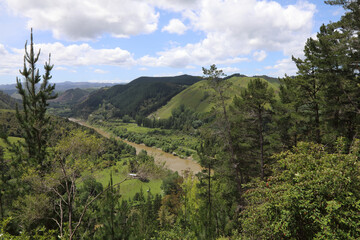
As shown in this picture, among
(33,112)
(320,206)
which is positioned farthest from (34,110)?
(320,206)

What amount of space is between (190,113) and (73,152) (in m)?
180

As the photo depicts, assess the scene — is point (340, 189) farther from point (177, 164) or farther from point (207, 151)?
point (177, 164)

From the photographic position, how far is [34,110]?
56.9 ft

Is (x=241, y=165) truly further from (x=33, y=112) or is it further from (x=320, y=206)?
(x=33, y=112)

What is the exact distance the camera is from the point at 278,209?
8297mm

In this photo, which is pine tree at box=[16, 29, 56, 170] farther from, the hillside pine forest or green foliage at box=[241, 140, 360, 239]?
green foliage at box=[241, 140, 360, 239]

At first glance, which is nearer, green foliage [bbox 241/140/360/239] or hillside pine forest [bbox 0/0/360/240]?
green foliage [bbox 241/140/360/239]

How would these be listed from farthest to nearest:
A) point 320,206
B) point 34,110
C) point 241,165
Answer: point 241,165 → point 34,110 → point 320,206

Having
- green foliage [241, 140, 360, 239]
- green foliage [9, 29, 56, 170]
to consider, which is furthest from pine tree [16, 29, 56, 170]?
green foliage [241, 140, 360, 239]

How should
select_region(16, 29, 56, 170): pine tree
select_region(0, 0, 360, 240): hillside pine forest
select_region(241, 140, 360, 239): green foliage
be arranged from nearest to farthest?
select_region(241, 140, 360, 239): green foliage
select_region(0, 0, 360, 240): hillside pine forest
select_region(16, 29, 56, 170): pine tree

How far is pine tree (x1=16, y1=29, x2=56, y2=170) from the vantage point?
16.3 meters

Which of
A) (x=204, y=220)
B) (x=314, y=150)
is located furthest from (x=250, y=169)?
(x=314, y=150)

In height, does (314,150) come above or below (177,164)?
above

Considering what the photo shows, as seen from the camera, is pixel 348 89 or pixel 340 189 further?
pixel 348 89
